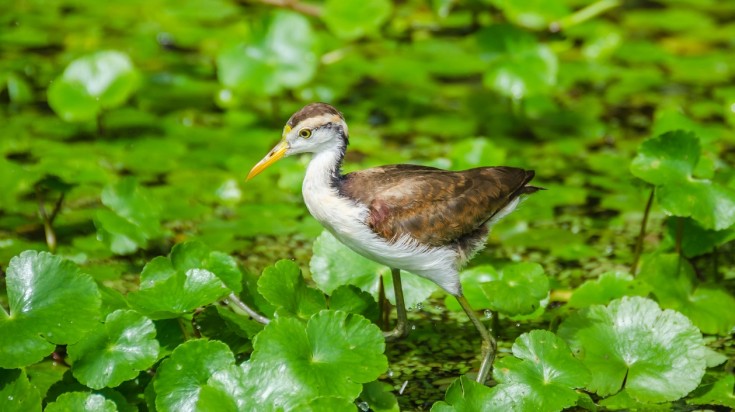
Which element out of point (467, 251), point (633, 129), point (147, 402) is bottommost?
point (633, 129)

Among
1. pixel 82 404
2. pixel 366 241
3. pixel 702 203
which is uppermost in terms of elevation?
pixel 366 241

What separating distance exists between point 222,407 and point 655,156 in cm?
235

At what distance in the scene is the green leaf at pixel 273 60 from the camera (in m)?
6.75

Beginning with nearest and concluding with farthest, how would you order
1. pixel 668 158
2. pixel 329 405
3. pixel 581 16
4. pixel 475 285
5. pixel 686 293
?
pixel 329 405, pixel 475 285, pixel 668 158, pixel 686 293, pixel 581 16

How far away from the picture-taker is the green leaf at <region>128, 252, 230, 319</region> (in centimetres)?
425

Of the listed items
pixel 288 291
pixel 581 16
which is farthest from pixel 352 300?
pixel 581 16

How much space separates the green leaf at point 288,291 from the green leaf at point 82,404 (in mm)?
723

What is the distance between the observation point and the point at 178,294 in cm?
429

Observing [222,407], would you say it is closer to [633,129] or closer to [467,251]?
[467,251]

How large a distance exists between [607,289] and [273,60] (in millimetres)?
2717

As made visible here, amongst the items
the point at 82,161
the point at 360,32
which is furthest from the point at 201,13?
the point at 82,161

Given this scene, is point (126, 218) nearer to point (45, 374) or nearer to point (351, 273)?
point (45, 374)

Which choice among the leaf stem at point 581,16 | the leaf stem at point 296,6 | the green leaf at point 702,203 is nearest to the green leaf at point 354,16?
the leaf stem at point 296,6

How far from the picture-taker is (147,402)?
4.25 m
